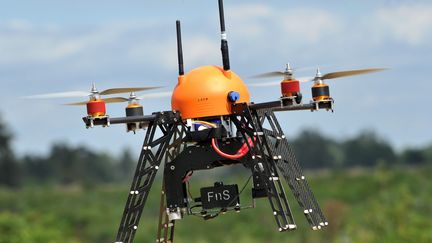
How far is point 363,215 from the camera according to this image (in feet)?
224

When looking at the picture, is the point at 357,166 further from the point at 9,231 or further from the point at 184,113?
the point at 184,113

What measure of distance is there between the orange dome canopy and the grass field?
115 feet

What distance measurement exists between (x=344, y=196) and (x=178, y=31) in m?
61.9

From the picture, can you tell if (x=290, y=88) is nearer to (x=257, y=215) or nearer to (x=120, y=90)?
(x=120, y=90)

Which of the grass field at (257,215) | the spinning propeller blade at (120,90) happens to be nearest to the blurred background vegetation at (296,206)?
the grass field at (257,215)

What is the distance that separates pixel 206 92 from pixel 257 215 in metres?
54.2

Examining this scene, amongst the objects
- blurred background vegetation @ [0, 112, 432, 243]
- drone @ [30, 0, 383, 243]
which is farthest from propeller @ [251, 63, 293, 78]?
blurred background vegetation @ [0, 112, 432, 243]

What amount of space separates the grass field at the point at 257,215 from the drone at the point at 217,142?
3457cm

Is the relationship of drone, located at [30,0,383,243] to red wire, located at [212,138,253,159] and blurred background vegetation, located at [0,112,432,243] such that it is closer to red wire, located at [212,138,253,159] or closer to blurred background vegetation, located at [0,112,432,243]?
red wire, located at [212,138,253,159]

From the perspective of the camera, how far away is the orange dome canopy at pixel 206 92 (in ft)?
56.4

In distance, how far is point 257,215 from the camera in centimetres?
7100

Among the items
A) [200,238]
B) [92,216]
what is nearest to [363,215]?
[200,238]

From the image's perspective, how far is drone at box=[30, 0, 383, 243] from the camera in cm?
1720

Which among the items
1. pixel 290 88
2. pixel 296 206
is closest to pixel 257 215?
pixel 296 206
